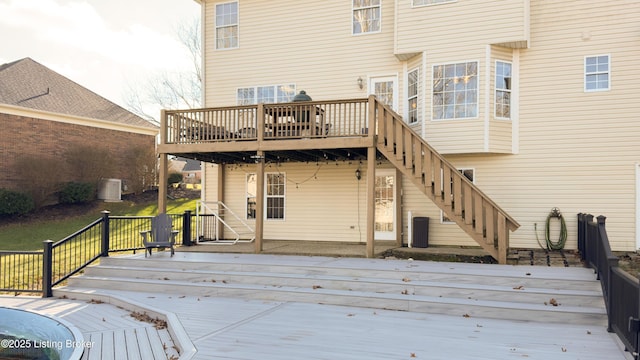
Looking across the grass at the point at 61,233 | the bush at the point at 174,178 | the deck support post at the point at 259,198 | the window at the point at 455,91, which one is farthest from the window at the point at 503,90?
the bush at the point at 174,178

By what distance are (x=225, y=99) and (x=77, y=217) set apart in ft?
32.0

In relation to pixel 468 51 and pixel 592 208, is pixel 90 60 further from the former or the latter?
pixel 592 208

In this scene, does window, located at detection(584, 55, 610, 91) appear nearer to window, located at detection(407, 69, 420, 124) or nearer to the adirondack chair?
window, located at detection(407, 69, 420, 124)

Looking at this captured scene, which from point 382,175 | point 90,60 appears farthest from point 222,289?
Answer: point 90,60

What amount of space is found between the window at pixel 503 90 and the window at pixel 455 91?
1.95 ft

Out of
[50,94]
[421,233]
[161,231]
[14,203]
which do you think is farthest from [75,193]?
[421,233]

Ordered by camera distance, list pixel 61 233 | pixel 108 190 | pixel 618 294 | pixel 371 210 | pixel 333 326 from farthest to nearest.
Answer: pixel 108 190
pixel 61 233
pixel 371 210
pixel 333 326
pixel 618 294

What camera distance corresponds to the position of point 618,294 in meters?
5.38

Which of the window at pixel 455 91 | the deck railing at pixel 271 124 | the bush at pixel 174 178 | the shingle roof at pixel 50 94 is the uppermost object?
the shingle roof at pixel 50 94

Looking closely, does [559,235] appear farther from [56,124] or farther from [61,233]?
[56,124]

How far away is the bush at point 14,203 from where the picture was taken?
1738 cm

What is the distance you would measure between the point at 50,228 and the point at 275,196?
9715mm

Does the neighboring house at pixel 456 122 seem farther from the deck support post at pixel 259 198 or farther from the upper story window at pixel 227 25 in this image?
the upper story window at pixel 227 25

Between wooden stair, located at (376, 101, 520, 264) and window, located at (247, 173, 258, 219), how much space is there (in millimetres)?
5134
